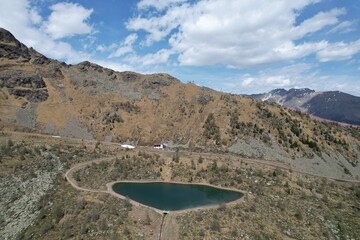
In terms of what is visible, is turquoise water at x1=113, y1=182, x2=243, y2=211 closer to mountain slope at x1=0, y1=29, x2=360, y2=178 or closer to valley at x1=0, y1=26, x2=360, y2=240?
valley at x1=0, y1=26, x2=360, y2=240

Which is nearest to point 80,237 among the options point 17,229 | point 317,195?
point 17,229

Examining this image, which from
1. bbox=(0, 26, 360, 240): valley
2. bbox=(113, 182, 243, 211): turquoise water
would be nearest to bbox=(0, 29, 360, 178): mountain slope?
bbox=(0, 26, 360, 240): valley

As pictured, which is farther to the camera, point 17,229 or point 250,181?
point 250,181

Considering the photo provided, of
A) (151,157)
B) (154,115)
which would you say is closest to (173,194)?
(151,157)

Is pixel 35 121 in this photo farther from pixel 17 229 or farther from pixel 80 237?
pixel 80 237

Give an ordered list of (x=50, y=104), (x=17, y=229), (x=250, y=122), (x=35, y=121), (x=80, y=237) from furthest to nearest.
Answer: (x=50, y=104)
(x=35, y=121)
(x=250, y=122)
(x=17, y=229)
(x=80, y=237)

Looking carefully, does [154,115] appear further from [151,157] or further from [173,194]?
[173,194]
